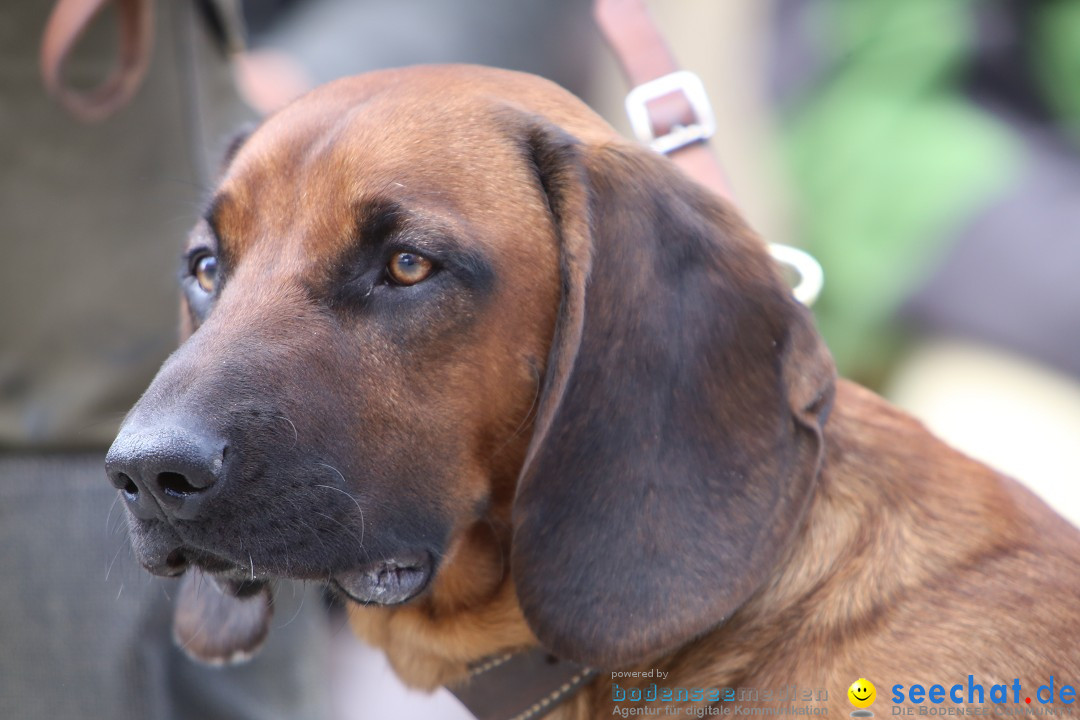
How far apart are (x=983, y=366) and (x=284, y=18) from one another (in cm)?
445

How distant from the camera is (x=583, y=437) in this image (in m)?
2.39

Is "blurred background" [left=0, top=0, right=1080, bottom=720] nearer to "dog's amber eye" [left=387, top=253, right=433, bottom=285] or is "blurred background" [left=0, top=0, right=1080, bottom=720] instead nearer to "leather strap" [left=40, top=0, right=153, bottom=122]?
"leather strap" [left=40, top=0, right=153, bottom=122]

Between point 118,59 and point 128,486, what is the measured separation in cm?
185

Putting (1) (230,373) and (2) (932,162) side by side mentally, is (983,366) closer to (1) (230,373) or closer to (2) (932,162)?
(2) (932,162)

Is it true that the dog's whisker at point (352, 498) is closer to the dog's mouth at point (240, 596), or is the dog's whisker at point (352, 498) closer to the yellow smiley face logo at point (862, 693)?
the dog's mouth at point (240, 596)

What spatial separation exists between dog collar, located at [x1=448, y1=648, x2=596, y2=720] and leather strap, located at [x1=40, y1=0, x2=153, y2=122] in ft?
6.50

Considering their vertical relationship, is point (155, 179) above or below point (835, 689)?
above

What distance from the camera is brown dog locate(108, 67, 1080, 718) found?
231 centimetres

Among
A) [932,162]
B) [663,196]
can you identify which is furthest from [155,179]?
[932,162]

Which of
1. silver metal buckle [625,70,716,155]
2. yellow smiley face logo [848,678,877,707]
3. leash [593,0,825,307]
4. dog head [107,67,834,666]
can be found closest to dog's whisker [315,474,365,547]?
dog head [107,67,834,666]

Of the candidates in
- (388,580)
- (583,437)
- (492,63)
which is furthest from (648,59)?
(492,63)

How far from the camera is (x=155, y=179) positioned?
3598 mm

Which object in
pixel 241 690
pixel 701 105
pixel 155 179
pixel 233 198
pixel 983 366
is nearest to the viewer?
pixel 233 198

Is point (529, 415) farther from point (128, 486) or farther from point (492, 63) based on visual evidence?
point (492, 63)
